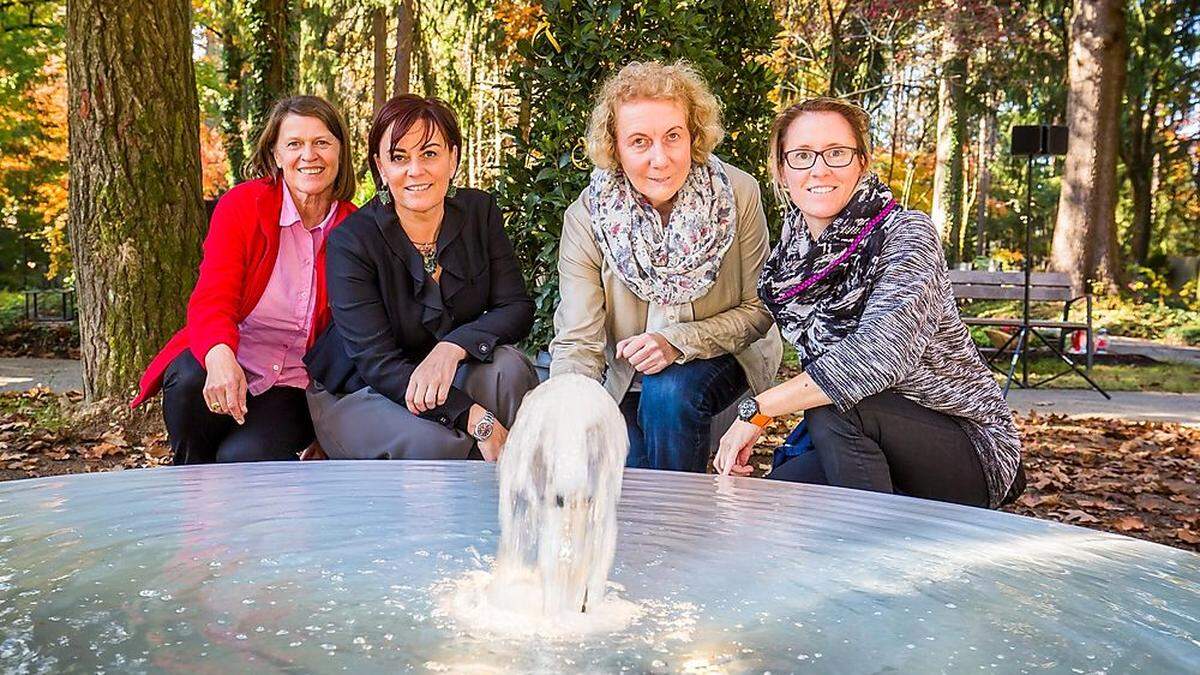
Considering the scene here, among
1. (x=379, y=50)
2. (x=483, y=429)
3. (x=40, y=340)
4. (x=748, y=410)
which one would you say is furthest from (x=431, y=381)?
(x=379, y=50)

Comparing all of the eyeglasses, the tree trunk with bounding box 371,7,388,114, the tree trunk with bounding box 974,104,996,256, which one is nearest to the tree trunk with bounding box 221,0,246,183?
the tree trunk with bounding box 371,7,388,114

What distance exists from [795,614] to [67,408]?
544 centimetres

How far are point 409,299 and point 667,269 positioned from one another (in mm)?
705

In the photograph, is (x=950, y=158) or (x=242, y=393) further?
(x=950, y=158)

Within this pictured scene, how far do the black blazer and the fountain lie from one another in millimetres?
966

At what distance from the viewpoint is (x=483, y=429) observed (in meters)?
2.82

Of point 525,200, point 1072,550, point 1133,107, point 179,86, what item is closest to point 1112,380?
point 525,200

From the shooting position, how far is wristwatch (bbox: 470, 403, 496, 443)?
2.82m

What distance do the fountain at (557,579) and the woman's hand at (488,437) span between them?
81cm

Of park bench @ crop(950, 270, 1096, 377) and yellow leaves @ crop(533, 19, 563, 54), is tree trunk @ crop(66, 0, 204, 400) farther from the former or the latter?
park bench @ crop(950, 270, 1096, 377)

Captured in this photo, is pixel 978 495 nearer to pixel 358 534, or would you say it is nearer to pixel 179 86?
pixel 358 534

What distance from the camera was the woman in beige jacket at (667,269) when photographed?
2979mm

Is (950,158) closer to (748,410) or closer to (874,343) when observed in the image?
(874,343)

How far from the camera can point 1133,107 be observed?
23.5 meters
